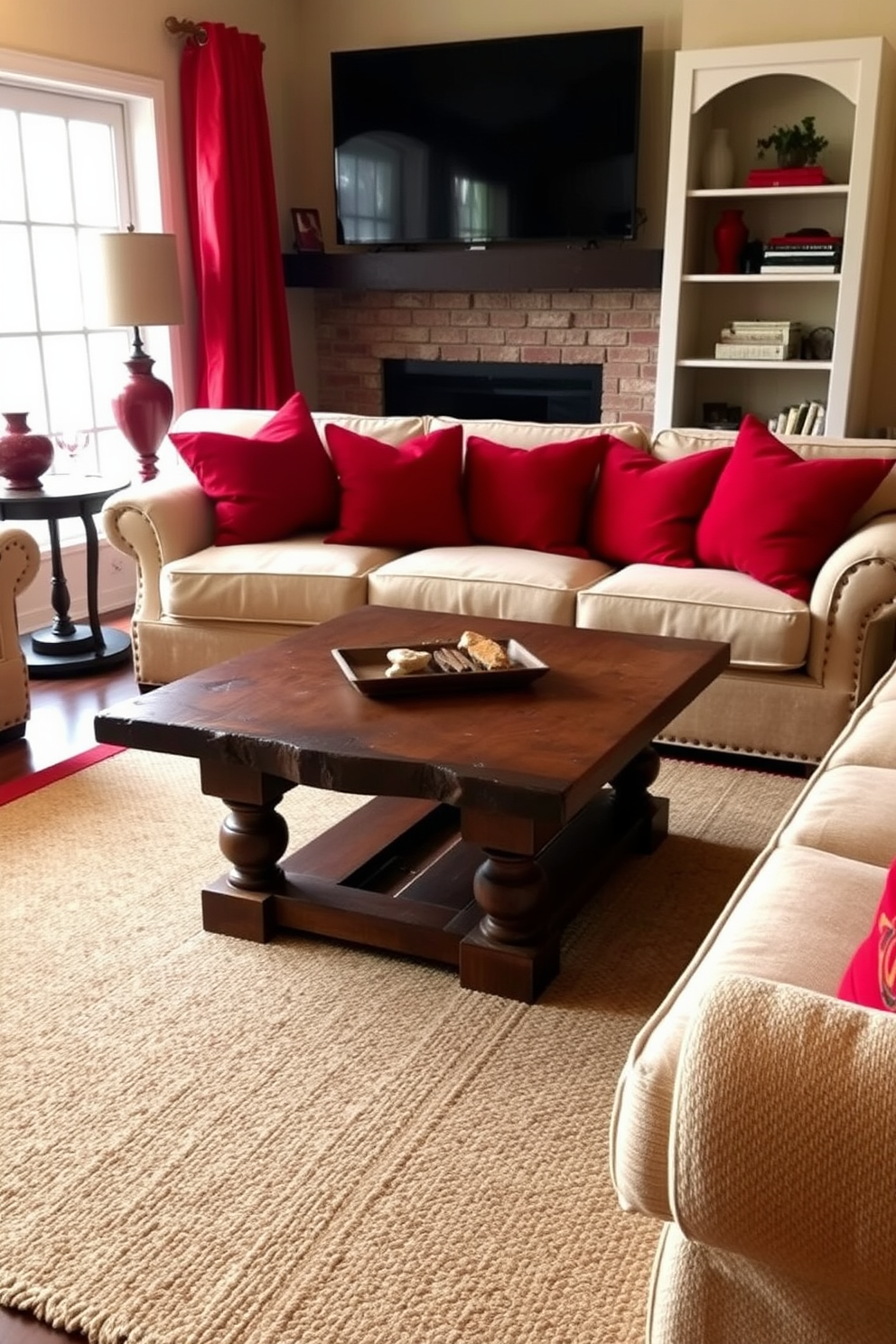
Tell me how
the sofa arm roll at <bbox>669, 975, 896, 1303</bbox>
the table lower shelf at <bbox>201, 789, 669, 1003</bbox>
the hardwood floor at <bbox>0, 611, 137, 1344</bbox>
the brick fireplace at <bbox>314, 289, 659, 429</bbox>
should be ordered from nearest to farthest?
the sofa arm roll at <bbox>669, 975, 896, 1303</bbox> < the table lower shelf at <bbox>201, 789, 669, 1003</bbox> < the hardwood floor at <bbox>0, 611, 137, 1344</bbox> < the brick fireplace at <bbox>314, 289, 659, 429</bbox>

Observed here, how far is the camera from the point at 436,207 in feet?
17.8

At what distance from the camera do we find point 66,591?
14.0 feet

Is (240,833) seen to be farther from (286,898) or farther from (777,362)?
(777,362)

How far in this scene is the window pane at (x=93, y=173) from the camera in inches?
190

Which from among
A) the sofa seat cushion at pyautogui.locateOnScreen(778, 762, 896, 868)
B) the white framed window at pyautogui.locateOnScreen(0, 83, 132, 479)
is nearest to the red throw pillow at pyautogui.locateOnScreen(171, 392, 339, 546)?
the white framed window at pyautogui.locateOnScreen(0, 83, 132, 479)

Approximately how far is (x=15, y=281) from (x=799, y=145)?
2991 mm

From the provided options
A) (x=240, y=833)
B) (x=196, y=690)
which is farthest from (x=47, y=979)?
(x=196, y=690)

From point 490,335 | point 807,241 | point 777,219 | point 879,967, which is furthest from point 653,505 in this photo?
point 879,967

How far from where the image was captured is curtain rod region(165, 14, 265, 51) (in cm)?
493

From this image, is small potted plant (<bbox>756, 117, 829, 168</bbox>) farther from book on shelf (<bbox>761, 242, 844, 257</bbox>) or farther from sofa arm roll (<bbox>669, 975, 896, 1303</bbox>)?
sofa arm roll (<bbox>669, 975, 896, 1303</bbox>)

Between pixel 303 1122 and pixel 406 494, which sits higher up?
pixel 406 494

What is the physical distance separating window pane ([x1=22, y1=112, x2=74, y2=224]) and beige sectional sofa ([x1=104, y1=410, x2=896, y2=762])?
1.24 metres

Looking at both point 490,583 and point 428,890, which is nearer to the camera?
point 428,890

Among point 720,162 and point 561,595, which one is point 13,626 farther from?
point 720,162
